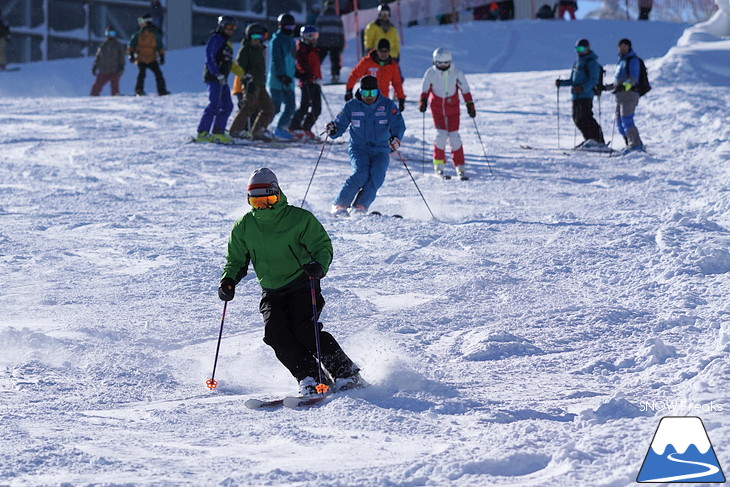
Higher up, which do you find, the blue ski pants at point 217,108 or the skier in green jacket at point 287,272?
the blue ski pants at point 217,108

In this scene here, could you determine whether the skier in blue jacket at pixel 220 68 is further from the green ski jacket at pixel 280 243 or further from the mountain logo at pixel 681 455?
the mountain logo at pixel 681 455

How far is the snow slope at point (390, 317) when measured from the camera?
14.7 feet

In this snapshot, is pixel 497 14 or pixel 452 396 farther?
pixel 497 14

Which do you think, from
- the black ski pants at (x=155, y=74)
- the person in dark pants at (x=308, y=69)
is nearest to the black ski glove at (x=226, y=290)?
the person in dark pants at (x=308, y=69)

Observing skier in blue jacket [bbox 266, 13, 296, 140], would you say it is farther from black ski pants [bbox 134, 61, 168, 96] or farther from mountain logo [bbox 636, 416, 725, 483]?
mountain logo [bbox 636, 416, 725, 483]

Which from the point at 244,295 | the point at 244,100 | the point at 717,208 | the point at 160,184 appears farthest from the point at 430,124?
the point at 244,295

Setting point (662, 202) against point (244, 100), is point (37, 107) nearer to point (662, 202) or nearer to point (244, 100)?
point (244, 100)

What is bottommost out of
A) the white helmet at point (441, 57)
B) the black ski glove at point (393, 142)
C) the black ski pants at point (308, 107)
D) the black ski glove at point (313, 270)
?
the black ski glove at point (313, 270)

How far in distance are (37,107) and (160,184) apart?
732cm

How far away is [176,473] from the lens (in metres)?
4.27

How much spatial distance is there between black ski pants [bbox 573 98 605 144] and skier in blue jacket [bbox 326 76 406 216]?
4.48m

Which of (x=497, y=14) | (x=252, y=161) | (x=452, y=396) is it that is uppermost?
(x=497, y=14)

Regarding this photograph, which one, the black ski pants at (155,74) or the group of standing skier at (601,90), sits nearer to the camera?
the group of standing skier at (601,90)

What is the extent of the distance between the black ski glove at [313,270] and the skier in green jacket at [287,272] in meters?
0.12
